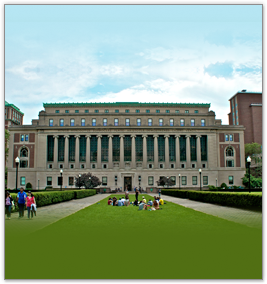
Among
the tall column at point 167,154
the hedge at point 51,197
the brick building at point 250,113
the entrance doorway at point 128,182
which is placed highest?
the brick building at point 250,113

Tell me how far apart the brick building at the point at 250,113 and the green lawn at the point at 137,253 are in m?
92.5

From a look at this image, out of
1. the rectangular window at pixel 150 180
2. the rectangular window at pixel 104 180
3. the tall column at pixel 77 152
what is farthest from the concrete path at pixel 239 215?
the tall column at pixel 77 152

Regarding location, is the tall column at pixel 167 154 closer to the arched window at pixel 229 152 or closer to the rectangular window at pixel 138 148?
the rectangular window at pixel 138 148

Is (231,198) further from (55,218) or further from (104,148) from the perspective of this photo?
(104,148)

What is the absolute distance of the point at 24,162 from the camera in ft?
280

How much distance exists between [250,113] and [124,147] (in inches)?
1796

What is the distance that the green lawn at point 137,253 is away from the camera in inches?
273

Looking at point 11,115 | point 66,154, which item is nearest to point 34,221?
point 66,154

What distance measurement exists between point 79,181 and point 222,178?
42948 mm

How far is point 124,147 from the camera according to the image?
87375mm
